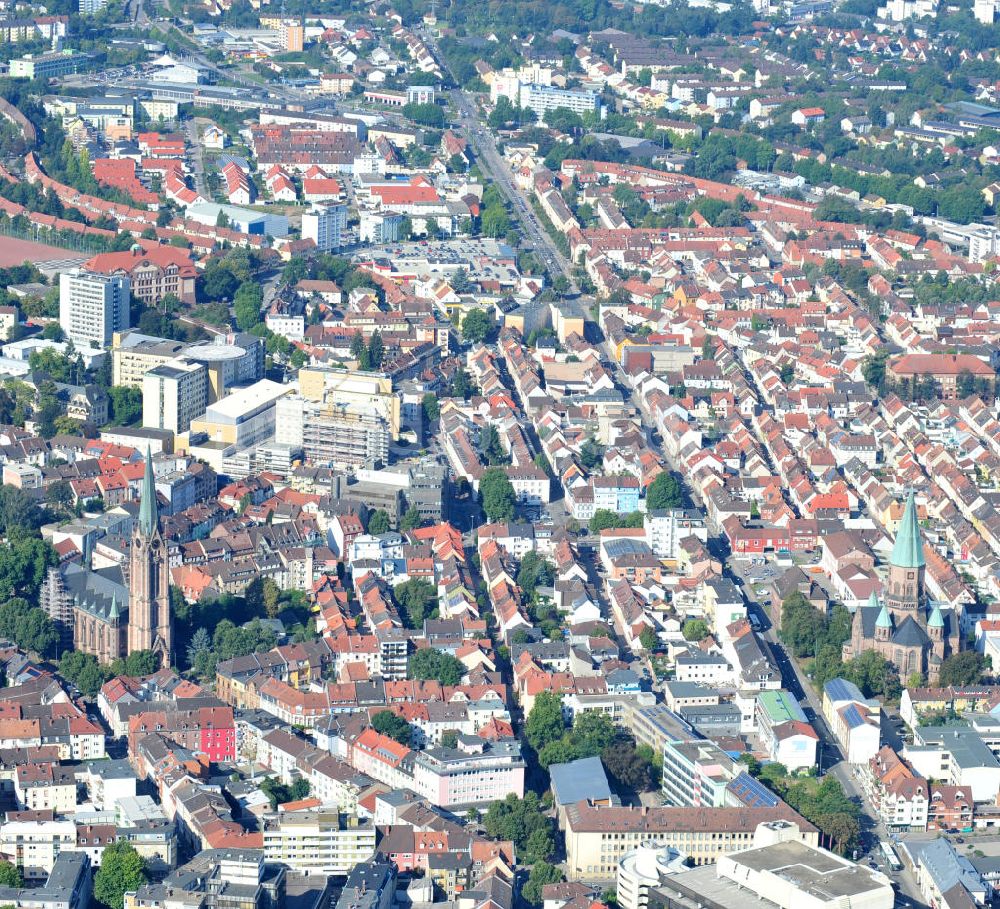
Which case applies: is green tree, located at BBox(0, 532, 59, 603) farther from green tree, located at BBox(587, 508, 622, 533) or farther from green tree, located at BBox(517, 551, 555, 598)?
green tree, located at BBox(587, 508, 622, 533)

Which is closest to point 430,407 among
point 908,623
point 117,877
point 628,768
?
point 908,623

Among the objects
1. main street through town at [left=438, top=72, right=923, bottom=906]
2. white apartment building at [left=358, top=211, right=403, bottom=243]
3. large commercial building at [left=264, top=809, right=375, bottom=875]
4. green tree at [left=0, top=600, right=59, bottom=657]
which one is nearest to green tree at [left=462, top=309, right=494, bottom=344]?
main street through town at [left=438, top=72, right=923, bottom=906]

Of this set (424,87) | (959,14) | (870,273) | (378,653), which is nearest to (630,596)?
(378,653)

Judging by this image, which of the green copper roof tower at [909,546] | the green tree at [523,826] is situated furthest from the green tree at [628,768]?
the green copper roof tower at [909,546]

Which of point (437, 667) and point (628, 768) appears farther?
point (437, 667)

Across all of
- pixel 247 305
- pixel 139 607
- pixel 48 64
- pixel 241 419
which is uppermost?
pixel 139 607

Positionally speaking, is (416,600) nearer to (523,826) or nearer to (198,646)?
(198,646)

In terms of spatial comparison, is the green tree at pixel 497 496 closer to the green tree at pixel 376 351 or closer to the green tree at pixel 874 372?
the green tree at pixel 376 351

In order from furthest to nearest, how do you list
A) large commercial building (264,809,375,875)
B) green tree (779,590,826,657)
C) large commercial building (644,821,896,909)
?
green tree (779,590,826,657) < large commercial building (264,809,375,875) < large commercial building (644,821,896,909)

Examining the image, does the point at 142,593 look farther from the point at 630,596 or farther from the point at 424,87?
the point at 424,87
